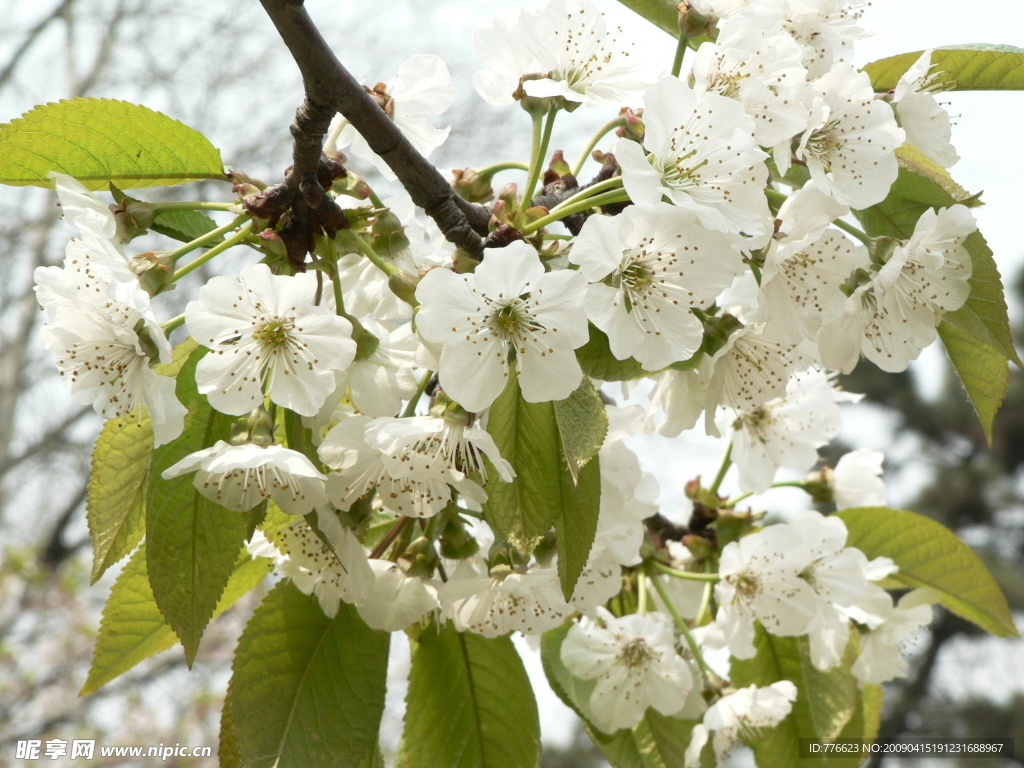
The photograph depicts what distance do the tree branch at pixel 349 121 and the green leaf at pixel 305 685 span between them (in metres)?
0.54

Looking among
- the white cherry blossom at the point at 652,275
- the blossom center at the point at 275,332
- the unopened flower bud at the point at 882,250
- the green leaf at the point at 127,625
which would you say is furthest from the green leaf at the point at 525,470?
the green leaf at the point at 127,625

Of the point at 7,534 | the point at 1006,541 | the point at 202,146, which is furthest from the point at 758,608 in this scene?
the point at 1006,541

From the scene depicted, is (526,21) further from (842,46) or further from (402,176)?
(842,46)

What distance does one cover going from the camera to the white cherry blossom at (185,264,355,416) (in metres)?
0.87

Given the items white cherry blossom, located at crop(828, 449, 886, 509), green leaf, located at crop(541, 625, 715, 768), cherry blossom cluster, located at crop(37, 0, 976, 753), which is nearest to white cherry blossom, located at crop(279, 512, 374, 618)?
cherry blossom cluster, located at crop(37, 0, 976, 753)

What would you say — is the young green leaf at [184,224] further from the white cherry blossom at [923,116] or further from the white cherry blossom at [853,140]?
the white cherry blossom at [923,116]

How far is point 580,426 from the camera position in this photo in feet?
2.78

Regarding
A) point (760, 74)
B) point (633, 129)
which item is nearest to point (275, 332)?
point (633, 129)

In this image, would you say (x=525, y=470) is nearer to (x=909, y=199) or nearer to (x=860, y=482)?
(x=909, y=199)

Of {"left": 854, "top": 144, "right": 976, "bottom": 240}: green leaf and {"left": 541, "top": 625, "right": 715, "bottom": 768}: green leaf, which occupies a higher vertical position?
{"left": 854, "top": 144, "right": 976, "bottom": 240}: green leaf

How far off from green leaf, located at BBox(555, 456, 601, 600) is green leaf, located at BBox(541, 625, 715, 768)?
58 cm

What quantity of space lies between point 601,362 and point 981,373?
54cm

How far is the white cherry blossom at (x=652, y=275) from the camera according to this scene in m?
0.83

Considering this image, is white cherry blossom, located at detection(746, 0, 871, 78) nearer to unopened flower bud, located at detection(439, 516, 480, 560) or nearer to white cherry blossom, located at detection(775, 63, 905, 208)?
white cherry blossom, located at detection(775, 63, 905, 208)
